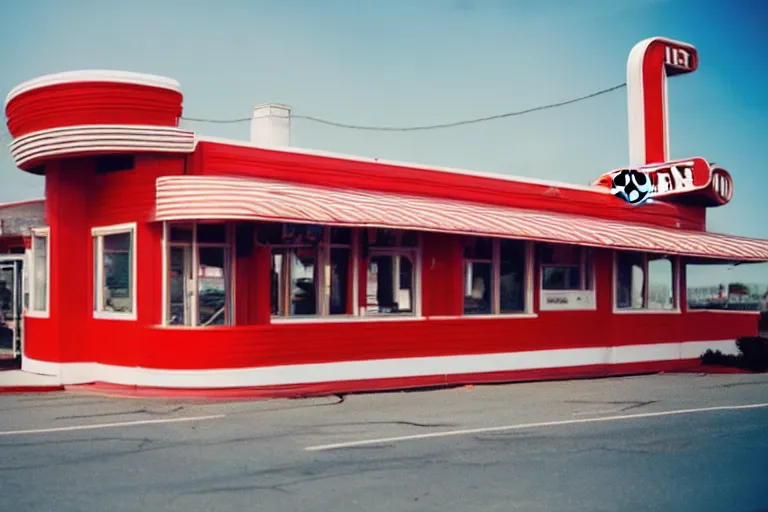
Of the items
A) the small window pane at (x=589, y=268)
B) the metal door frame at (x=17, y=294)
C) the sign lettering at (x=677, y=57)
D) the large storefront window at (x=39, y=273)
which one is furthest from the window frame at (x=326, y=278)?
the sign lettering at (x=677, y=57)

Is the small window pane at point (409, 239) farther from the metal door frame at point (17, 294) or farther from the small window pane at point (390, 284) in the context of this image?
the metal door frame at point (17, 294)

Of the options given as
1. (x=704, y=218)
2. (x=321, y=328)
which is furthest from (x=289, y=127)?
(x=704, y=218)

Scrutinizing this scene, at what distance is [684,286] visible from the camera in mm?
22562

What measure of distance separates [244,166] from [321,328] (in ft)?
9.63

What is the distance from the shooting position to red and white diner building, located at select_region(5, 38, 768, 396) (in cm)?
1438

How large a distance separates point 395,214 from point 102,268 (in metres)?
4.98

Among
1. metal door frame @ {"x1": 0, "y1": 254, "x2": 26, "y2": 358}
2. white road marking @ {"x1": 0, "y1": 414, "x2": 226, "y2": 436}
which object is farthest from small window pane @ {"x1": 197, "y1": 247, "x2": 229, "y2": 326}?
metal door frame @ {"x1": 0, "y1": 254, "x2": 26, "y2": 358}

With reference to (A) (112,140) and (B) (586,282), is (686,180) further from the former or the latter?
(A) (112,140)

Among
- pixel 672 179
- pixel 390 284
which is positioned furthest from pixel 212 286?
pixel 672 179

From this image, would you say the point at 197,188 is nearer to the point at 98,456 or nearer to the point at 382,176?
the point at 382,176

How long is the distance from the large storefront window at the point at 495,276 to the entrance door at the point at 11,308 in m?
8.63

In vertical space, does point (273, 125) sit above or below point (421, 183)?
above

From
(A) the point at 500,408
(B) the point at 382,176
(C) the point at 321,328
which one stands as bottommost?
(A) the point at 500,408

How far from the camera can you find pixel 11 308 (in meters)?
19.1
